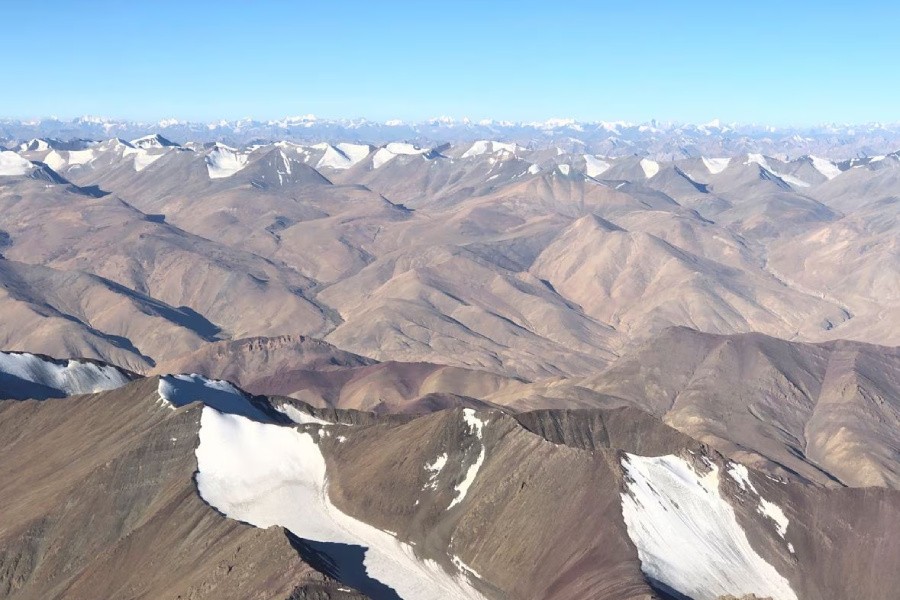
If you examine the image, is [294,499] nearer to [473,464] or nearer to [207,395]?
[473,464]

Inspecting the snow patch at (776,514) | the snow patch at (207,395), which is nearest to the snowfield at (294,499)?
the snow patch at (207,395)

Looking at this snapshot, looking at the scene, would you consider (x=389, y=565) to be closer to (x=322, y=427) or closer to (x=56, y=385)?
(x=322, y=427)

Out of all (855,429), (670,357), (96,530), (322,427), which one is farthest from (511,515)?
(670,357)

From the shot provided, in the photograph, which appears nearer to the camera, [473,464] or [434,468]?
[473,464]

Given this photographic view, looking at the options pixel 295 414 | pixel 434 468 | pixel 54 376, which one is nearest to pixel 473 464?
pixel 434 468

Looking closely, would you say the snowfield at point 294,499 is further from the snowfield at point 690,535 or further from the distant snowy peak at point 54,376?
the distant snowy peak at point 54,376

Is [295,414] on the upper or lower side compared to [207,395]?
lower

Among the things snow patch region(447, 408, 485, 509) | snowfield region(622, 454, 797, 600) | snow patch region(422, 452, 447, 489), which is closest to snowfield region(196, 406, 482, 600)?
snow patch region(422, 452, 447, 489)
